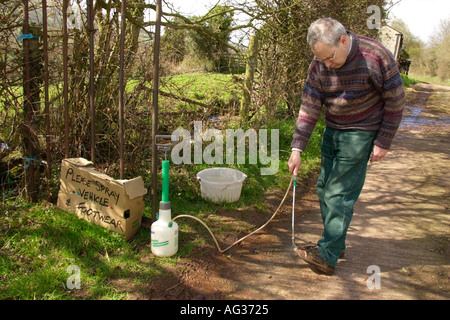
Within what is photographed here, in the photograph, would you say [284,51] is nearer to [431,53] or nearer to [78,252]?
[78,252]

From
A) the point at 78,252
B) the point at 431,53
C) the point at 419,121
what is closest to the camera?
the point at 78,252

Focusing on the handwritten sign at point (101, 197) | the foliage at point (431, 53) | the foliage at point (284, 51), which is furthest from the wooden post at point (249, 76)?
the foliage at point (431, 53)

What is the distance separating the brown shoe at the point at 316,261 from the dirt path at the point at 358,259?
6 centimetres

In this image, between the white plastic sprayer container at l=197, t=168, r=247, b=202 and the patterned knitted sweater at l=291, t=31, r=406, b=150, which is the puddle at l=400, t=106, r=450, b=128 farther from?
the patterned knitted sweater at l=291, t=31, r=406, b=150

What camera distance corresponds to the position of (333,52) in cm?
242

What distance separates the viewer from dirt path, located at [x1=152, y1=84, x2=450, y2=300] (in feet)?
8.48

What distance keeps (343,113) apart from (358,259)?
4.40ft

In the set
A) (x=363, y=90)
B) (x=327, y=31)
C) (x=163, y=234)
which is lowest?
(x=163, y=234)

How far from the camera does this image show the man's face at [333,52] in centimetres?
241

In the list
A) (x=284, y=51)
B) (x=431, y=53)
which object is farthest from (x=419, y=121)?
(x=431, y=53)

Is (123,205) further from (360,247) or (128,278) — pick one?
(360,247)

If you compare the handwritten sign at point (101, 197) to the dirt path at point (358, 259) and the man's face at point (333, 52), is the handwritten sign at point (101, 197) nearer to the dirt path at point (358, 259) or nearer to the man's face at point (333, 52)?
the dirt path at point (358, 259)

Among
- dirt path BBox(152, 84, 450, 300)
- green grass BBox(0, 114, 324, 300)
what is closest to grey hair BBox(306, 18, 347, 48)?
dirt path BBox(152, 84, 450, 300)

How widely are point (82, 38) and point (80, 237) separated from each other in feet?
6.96
